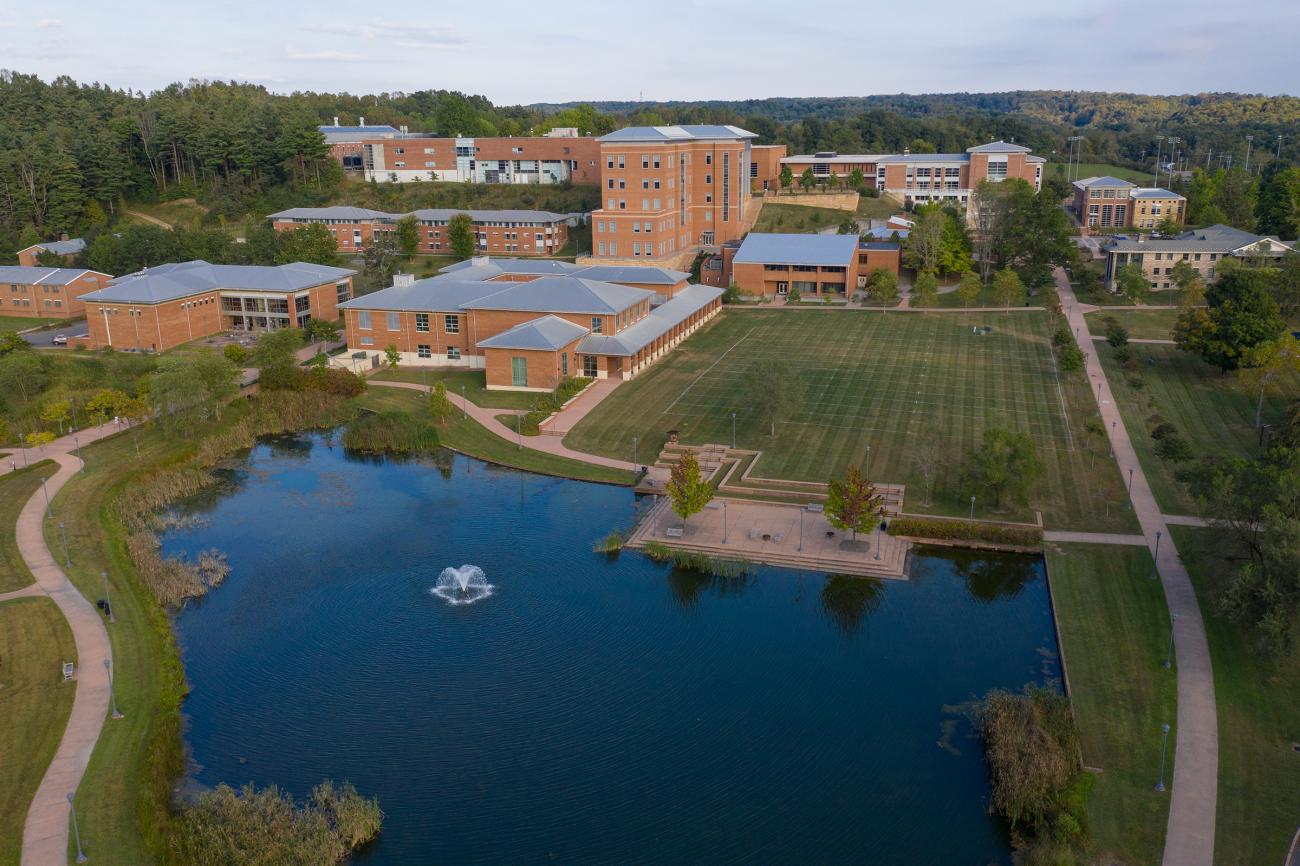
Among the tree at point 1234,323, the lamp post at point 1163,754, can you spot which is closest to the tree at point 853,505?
the lamp post at point 1163,754

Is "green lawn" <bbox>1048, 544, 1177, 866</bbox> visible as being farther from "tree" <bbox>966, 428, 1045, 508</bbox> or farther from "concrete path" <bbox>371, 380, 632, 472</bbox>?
"concrete path" <bbox>371, 380, 632, 472</bbox>

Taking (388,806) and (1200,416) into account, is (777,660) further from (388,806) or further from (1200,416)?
(1200,416)

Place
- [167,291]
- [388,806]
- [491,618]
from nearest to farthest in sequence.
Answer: [388,806] < [491,618] < [167,291]

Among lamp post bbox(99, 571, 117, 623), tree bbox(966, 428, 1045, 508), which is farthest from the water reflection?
lamp post bbox(99, 571, 117, 623)

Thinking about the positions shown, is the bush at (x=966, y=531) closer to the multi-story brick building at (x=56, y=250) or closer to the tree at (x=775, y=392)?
the tree at (x=775, y=392)

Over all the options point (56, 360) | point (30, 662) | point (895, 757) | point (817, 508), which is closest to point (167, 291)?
point (56, 360)
